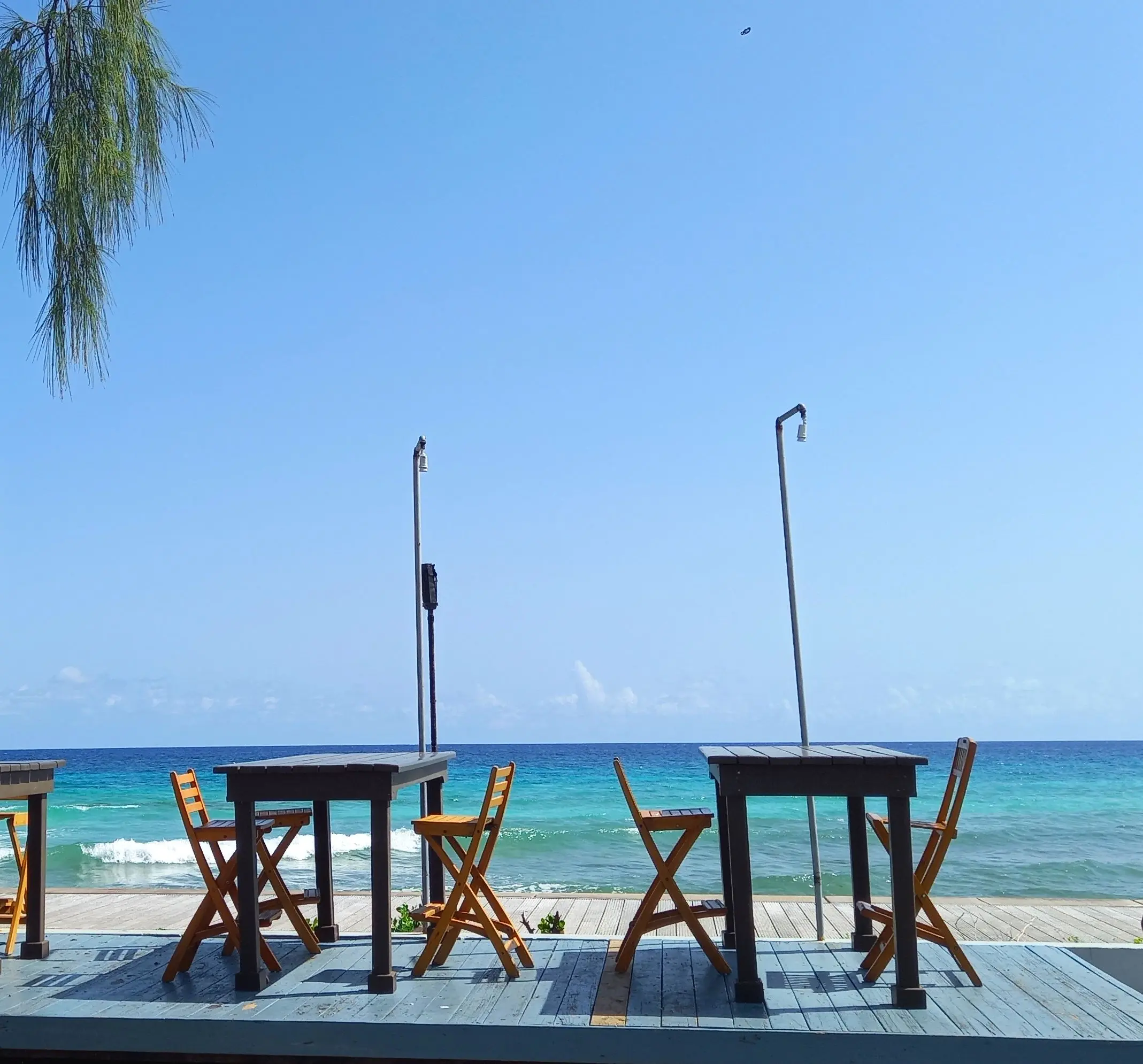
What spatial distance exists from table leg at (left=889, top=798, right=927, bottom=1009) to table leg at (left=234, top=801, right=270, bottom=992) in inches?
99.2

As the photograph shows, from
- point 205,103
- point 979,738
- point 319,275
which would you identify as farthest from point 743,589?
point 979,738

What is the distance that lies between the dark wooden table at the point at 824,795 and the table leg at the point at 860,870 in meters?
0.73

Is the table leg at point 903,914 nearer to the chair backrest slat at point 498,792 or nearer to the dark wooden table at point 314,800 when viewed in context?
the chair backrest slat at point 498,792

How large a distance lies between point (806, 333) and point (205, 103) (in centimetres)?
735

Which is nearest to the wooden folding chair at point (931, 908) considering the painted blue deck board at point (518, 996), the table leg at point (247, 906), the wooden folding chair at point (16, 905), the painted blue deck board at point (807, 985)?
the painted blue deck board at point (807, 985)

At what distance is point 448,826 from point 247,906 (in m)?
0.87

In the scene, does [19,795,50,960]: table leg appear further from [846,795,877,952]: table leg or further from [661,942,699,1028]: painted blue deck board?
[846,795,877,952]: table leg

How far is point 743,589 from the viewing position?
24.7 metres

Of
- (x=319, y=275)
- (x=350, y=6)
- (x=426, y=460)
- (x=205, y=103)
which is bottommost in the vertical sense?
(x=426, y=460)

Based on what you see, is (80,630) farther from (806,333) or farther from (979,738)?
(979,738)

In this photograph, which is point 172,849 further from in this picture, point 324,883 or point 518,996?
point 518,996

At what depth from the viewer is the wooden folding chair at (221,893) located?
459cm

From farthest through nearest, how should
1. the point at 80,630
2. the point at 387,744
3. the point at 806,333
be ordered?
the point at 387,744, the point at 80,630, the point at 806,333

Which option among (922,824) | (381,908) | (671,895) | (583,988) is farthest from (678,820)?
(381,908)
